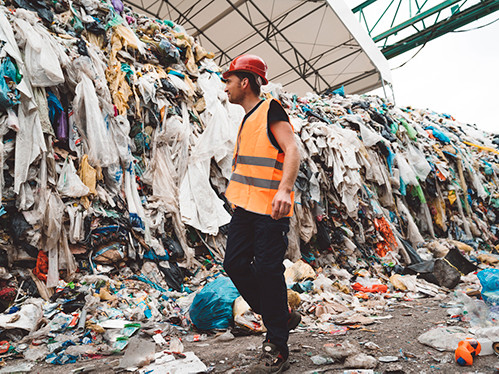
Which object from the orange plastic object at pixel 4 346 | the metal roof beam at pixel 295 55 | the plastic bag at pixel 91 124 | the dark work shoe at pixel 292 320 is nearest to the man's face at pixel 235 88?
the dark work shoe at pixel 292 320

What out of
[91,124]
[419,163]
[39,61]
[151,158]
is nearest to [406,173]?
[419,163]

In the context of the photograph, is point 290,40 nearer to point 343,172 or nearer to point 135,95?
point 343,172

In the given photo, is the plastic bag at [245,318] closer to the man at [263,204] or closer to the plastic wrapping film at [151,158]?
the man at [263,204]

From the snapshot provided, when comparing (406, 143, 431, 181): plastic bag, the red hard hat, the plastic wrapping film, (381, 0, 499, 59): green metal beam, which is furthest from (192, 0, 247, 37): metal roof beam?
the red hard hat

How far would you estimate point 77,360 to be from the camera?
1773mm

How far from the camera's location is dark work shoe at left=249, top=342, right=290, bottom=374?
1.41 meters

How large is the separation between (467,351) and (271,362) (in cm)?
88

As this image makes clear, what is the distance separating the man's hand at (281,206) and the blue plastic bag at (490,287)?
1.74 meters

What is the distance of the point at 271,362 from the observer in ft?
4.73

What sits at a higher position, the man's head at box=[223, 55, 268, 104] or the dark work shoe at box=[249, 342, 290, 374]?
the man's head at box=[223, 55, 268, 104]

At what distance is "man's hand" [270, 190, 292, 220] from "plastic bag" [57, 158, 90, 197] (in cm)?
219

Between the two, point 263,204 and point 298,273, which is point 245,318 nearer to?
point 263,204

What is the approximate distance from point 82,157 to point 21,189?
669 mm

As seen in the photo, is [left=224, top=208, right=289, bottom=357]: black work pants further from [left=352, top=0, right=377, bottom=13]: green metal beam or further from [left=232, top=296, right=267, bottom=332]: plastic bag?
[left=352, top=0, right=377, bottom=13]: green metal beam
